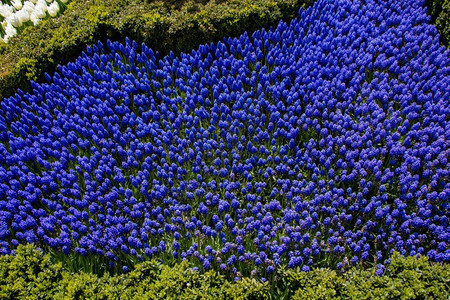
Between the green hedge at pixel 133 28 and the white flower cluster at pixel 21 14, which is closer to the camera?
the green hedge at pixel 133 28

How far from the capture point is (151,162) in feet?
17.3

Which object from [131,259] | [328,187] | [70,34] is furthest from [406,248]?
[70,34]

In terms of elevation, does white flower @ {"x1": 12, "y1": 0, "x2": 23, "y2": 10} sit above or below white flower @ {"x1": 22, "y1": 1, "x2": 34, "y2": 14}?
above

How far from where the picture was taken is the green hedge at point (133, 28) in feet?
24.1

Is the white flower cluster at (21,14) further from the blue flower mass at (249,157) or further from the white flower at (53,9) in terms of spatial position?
the blue flower mass at (249,157)

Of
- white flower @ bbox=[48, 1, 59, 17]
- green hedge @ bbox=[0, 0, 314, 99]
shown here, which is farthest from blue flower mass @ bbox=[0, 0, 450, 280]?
white flower @ bbox=[48, 1, 59, 17]

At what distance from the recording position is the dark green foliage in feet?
23.5

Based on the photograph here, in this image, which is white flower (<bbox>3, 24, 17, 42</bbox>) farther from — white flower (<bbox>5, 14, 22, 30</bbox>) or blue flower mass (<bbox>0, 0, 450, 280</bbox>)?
blue flower mass (<bbox>0, 0, 450, 280</bbox>)

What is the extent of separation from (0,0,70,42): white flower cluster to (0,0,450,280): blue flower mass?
243 cm

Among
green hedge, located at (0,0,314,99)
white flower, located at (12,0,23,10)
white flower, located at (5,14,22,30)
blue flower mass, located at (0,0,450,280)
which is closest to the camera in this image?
blue flower mass, located at (0,0,450,280)

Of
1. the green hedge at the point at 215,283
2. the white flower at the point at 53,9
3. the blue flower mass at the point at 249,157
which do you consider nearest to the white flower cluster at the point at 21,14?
the white flower at the point at 53,9

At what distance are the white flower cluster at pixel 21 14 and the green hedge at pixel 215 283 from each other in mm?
5950

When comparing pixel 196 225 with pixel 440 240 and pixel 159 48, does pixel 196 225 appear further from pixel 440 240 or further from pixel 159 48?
pixel 159 48

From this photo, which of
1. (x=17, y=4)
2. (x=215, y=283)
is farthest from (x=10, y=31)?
(x=215, y=283)
